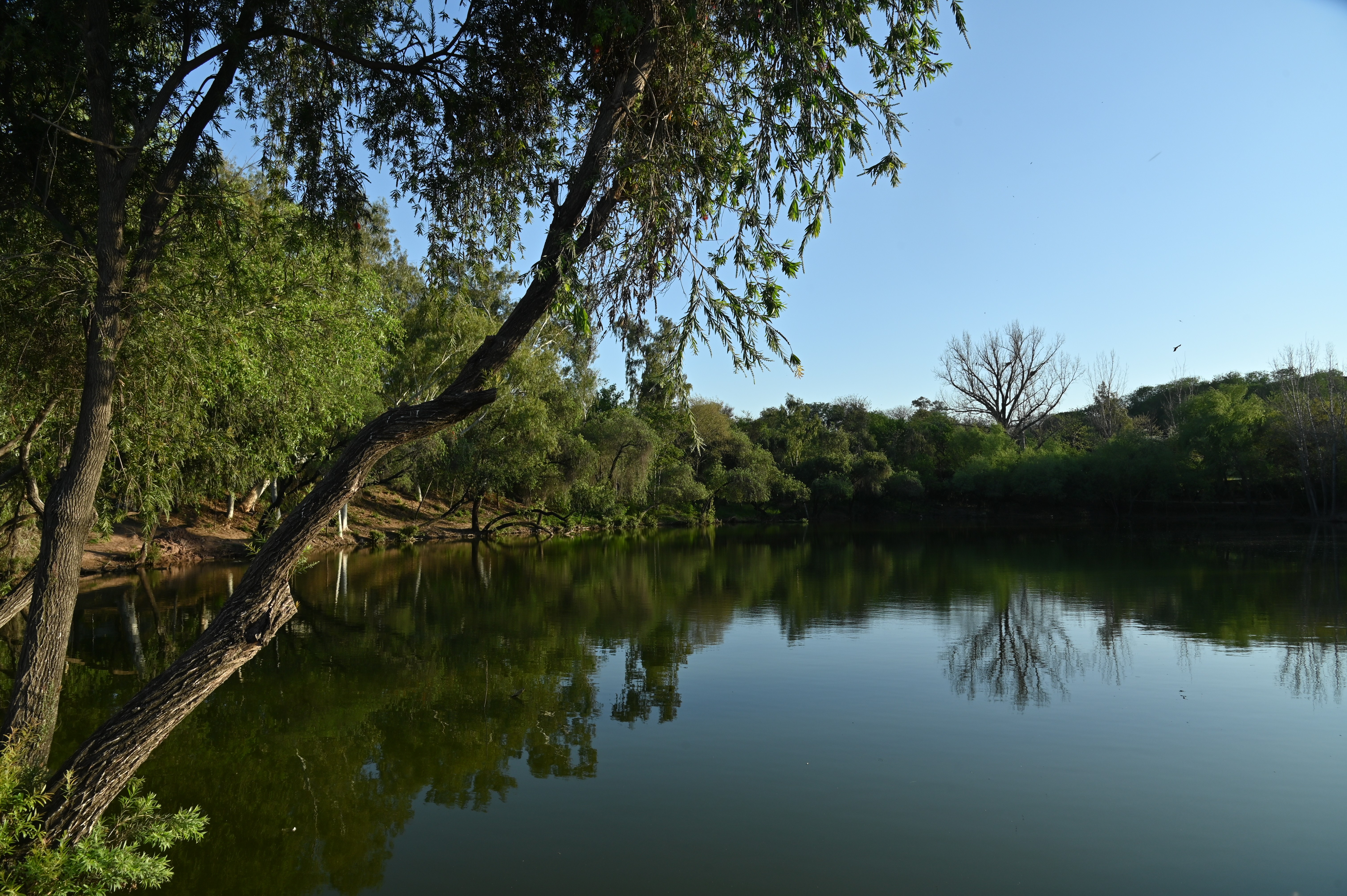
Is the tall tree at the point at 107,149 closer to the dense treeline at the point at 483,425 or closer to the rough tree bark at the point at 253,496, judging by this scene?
the dense treeline at the point at 483,425

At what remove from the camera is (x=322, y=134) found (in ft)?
25.2

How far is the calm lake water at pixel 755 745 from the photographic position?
6055mm

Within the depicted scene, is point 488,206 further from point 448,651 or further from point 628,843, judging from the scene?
point 448,651

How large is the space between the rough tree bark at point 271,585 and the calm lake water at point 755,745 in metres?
1.53

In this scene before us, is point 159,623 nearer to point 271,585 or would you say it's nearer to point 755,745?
point 755,745

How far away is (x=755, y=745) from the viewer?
340 inches

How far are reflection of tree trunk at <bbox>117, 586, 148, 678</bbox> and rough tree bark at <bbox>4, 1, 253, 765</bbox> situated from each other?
641 cm

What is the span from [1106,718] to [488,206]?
27.8 feet

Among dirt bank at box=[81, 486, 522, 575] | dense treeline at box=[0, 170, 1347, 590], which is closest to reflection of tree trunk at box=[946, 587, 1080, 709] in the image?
dense treeline at box=[0, 170, 1347, 590]

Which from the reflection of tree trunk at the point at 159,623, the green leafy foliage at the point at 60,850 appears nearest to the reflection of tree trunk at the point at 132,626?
the reflection of tree trunk at the point at 159,623

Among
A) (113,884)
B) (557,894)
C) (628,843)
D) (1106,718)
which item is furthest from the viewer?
(1106,718)

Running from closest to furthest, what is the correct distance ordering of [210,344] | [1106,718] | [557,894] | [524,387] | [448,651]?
[557,894]
[210,344]
[1106,718]
[448,651]
[524,387]

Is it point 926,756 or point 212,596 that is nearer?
point 926,756

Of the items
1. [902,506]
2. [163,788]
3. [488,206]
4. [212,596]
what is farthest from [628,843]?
[902,506]
